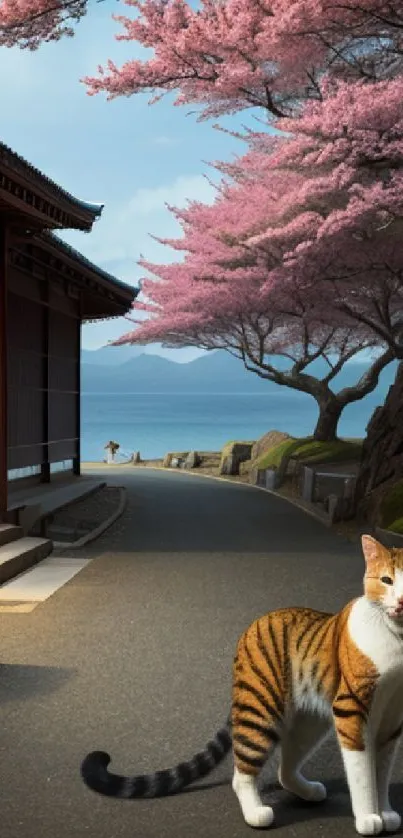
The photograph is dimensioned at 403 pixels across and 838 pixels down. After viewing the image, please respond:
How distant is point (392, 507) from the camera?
14055 millimetres

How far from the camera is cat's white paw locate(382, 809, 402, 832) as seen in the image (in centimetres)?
381

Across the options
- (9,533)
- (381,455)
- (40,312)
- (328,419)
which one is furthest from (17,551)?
(328,419)

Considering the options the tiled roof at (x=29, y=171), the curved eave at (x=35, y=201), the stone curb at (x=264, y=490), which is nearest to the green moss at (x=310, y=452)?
the stone curb at (x=264, y=490)

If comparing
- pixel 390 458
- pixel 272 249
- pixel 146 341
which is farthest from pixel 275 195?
pixel 146 341

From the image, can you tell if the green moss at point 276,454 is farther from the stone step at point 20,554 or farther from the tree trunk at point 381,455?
the stone step at point 20,554

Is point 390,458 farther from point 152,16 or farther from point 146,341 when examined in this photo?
point 146,341

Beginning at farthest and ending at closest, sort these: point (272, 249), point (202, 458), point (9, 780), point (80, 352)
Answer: point (202, 458), point (80, 352), point (272, 249), point (9, 780)

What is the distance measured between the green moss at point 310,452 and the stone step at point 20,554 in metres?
13.7

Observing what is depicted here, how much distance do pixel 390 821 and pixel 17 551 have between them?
7.68m

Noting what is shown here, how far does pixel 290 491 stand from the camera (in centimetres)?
2267

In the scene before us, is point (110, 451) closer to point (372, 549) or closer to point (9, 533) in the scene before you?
point (9, 533)

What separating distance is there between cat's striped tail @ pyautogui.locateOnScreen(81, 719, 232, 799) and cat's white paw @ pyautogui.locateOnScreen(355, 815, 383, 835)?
72 centimetres

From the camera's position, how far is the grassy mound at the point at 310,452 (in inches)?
970

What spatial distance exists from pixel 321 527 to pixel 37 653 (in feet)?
30.8
